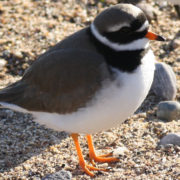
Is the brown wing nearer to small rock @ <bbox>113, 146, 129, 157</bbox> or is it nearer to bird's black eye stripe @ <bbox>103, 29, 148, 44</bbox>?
bird's black eye stripe @ <bbox>103, 29, 148, 44</bbox>

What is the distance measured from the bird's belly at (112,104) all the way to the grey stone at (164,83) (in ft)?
5.37

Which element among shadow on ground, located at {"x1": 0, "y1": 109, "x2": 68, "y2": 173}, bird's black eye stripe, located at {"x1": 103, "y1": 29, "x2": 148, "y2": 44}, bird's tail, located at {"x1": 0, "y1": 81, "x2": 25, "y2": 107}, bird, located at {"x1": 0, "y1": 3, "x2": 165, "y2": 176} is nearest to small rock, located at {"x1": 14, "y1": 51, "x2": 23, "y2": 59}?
shadow on ground, located at {"x1": 0, "y1": 109, "x2": 68, "y2": 173}

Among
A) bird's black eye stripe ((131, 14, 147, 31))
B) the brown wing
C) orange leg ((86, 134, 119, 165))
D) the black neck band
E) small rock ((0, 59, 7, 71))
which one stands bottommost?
orange leg ((86, 134, 119, 165))

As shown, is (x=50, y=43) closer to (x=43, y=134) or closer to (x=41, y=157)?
(x=43, y=134)

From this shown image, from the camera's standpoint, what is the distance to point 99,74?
409 cm

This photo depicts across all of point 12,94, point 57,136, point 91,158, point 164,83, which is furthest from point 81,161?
point 164,83

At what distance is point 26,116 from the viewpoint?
5.70 metres

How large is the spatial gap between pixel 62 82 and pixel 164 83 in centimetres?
204

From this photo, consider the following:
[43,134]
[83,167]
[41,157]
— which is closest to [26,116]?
[43,134]

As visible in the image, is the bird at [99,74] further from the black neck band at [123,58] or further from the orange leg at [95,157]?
the orange leg at [95,157]

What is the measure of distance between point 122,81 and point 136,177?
1.10 metres

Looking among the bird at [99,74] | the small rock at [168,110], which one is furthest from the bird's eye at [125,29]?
the small rock at [168,110]

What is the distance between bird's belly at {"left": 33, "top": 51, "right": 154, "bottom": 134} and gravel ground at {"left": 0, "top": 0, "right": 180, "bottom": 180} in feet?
2.16

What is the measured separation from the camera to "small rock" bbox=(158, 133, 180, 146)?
4.94m
